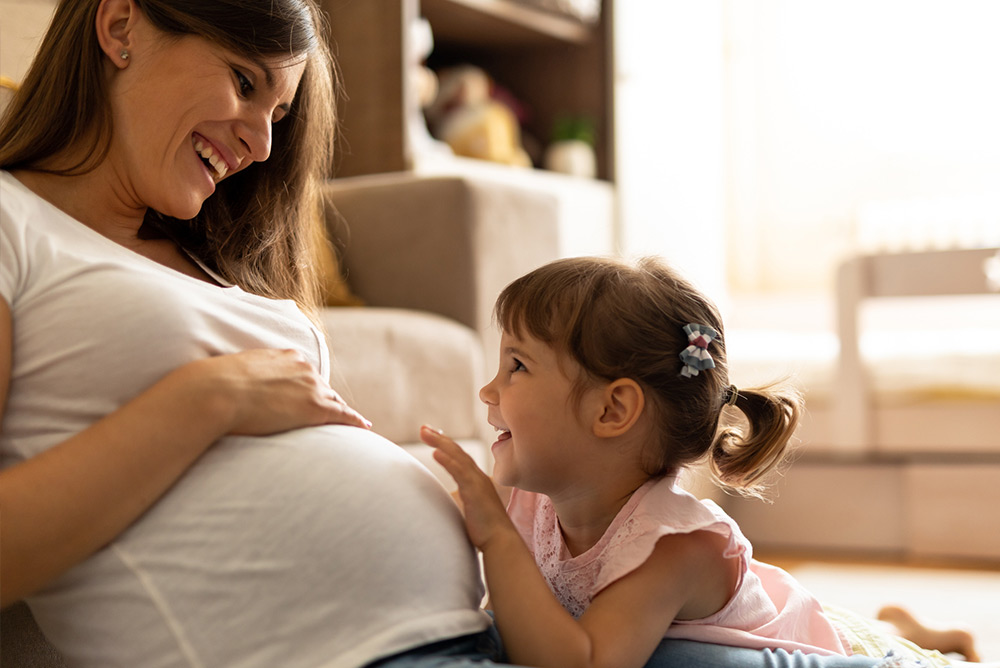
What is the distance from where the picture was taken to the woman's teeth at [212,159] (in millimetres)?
882

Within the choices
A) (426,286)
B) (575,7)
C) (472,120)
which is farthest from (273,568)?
(575,7)

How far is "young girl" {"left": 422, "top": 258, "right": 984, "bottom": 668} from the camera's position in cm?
80

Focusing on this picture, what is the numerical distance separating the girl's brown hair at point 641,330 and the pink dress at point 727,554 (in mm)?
54

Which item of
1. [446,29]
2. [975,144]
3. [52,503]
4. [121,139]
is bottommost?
[52,503]

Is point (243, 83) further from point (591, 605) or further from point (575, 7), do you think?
point (575, 7)

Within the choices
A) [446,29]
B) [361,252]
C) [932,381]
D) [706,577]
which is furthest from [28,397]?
[446,29]

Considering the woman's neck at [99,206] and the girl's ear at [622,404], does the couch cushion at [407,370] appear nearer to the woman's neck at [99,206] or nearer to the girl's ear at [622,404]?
the woman's neck at [99,206]

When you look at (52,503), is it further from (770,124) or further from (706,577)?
(770,124)

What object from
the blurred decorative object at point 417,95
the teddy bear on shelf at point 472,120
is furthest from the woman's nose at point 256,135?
the teddy bear on shelf at point 472,120

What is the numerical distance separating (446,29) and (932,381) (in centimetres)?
163

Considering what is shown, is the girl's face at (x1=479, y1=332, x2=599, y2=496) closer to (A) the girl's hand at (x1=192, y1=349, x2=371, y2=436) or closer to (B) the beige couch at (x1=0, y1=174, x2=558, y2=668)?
(A) the girl's hand at (x1=192, y1=349, x2=371, y2=436)

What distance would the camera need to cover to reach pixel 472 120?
269cm

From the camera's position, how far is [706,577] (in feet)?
2.72

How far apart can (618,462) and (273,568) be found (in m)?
Result: 0.33
